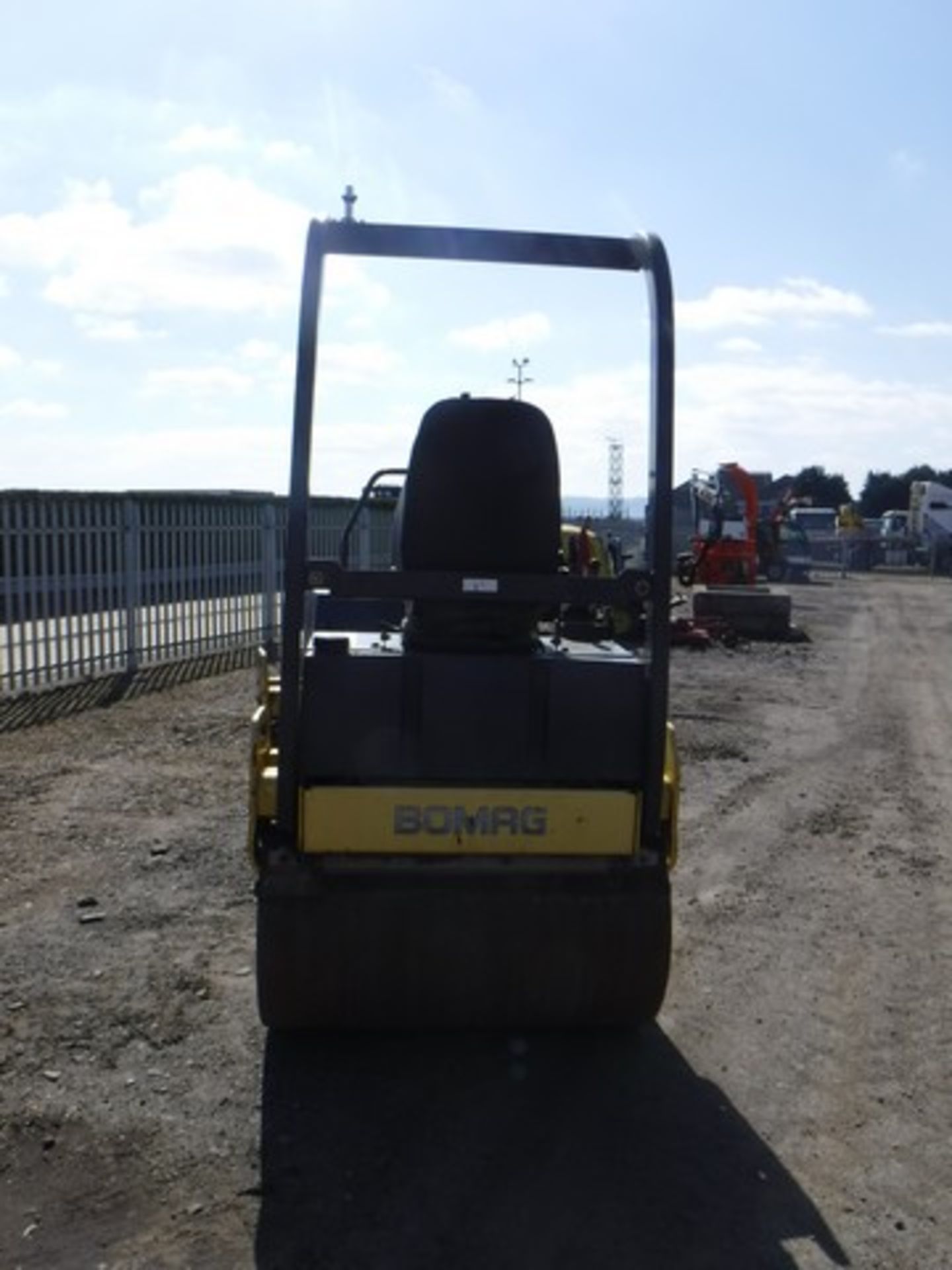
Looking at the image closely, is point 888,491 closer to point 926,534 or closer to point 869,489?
point 869,489

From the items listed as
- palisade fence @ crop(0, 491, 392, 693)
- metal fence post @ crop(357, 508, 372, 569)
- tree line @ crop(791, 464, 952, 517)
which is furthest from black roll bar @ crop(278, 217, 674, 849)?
tree line @ crop(791, 464, 952, 517)

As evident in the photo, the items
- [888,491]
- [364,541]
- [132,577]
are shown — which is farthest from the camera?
[888,491]

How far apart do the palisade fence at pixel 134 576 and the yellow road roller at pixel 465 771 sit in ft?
25.8

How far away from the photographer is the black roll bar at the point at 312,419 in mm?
3953

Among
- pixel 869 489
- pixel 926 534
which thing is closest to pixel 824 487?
pixel 869 489

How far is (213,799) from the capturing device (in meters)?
8.22

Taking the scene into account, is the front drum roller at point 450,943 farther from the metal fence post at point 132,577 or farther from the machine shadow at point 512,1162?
the metal fence post at point 132,577

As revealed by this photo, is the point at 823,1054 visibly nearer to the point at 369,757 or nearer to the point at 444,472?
the point at 369,757

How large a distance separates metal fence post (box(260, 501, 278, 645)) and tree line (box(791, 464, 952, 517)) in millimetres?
65722

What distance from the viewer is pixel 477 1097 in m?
4.18

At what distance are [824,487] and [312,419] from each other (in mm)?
85346

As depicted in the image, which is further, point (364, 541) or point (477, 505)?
point (364, 541)

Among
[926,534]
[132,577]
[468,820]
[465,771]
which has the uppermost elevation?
[926,534]

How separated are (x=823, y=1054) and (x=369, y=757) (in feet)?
6.30
